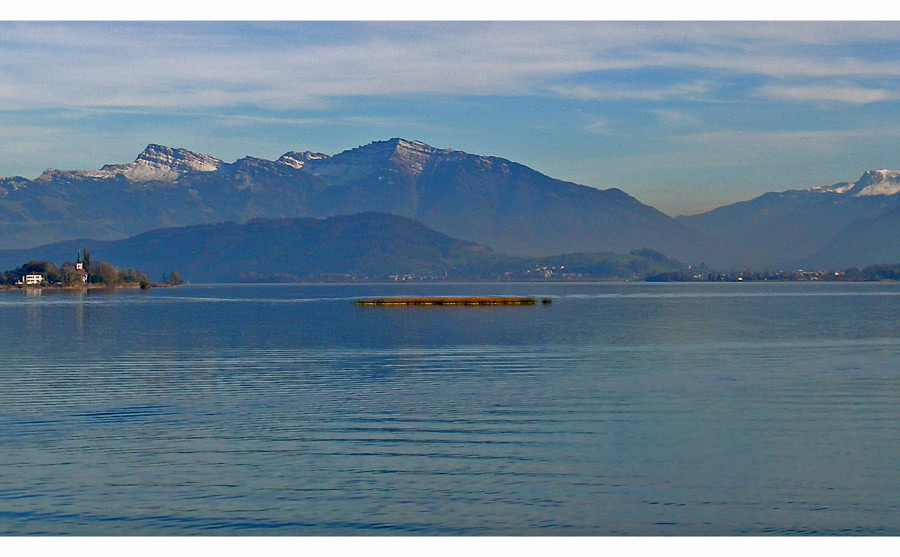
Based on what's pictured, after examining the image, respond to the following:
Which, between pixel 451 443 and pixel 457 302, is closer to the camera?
pixel 451 443

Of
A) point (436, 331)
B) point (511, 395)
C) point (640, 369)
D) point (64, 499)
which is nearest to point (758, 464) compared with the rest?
point (511, 395)

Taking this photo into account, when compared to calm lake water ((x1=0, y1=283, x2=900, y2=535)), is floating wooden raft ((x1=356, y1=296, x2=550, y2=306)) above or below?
above

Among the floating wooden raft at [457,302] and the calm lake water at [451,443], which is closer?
the calm lake water at [451,443]

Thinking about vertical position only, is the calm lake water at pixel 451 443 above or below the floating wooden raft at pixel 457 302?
below

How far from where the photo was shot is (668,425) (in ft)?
101

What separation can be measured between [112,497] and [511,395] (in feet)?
59.7

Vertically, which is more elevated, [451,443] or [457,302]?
[457,302]

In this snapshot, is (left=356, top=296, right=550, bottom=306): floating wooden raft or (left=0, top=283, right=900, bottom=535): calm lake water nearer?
(left=0, top=283, right=900, bottom=535): calm lake water

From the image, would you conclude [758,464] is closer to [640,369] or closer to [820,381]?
[820,381]

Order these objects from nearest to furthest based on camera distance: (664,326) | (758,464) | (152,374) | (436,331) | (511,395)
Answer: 1. (758,464)
2. (511,395)
3. (152,374)
4. (436,331)
5. (664,326)

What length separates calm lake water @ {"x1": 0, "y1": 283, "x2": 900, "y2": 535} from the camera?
2073 cm

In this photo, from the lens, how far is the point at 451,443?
1091 inches

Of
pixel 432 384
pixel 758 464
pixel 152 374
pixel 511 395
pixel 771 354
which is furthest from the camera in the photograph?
→ pixel 771 354

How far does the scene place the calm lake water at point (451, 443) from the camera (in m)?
20.7
